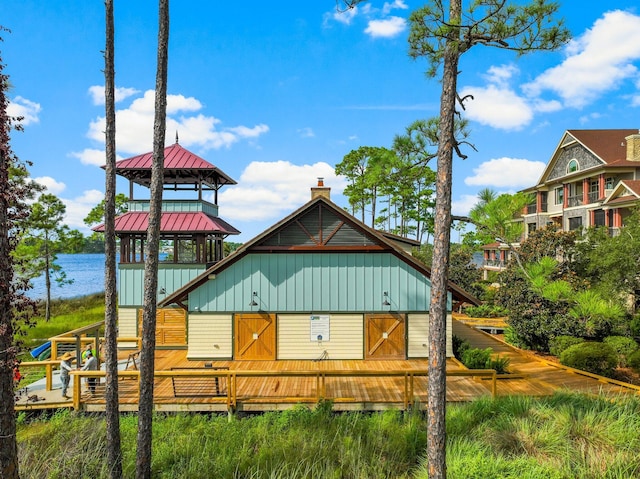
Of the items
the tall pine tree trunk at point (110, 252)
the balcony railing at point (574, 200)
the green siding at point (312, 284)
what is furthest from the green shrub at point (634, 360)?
the balcony railing at point (574, 200)

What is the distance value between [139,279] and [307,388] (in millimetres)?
9479

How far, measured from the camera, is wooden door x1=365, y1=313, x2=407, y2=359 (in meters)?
14.1

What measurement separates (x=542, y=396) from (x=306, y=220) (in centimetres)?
929

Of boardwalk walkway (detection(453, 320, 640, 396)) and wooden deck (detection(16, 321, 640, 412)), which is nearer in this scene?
wooden deck (detection(16, 321, 640, 412))

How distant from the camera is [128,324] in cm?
1620

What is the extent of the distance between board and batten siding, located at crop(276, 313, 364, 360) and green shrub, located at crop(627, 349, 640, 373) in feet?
31.4

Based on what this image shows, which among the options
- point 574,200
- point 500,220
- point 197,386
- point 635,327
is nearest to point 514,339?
point 635,327

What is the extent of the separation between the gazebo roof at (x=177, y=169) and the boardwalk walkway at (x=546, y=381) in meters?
14.4

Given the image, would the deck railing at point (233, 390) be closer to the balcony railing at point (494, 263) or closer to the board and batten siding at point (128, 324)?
the board and batten siding at point (128, 324)

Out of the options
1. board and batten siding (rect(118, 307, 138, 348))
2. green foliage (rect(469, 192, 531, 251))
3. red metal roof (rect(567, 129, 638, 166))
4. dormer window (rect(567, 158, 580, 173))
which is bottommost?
board and batten siding (rect(118, 307, 138, 348))

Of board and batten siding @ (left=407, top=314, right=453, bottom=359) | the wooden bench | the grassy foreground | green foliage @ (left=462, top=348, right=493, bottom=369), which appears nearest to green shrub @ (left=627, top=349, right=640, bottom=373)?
green foliage @ (left=462, top=348, right=493, bottom=369)

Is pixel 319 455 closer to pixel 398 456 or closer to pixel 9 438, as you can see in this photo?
pixel 398 456

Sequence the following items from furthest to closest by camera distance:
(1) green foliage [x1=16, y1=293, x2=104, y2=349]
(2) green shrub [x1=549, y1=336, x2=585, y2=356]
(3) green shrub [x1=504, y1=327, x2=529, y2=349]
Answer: (1) green foliage [x1=16, y1=293, x2=104, y2=349] < (3) green shrub [x1=504, y1=327, x2=529, y2=349] < (2) green shrub [x1=549, y1=336, x2=585, y2=356]

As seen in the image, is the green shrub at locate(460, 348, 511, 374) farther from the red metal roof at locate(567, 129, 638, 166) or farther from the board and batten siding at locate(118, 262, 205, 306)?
the red metal roof at locate(567, 129, 638, 166)
